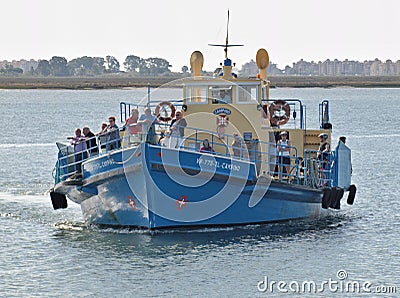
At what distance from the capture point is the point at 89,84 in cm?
15588

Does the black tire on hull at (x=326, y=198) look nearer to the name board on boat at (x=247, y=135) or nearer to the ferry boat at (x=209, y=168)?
the ferry boat at (x=209, y=168)

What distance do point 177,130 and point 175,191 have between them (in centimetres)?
146

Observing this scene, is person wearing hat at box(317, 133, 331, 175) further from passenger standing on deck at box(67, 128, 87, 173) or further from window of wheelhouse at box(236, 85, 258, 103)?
passenger standing on deck at box(67, 128, 87, 173)

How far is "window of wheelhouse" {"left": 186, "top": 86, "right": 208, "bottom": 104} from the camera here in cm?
2252

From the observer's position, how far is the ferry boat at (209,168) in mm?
19484

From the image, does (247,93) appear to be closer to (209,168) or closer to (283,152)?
(283,152)

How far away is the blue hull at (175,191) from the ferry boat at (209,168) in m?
0.02

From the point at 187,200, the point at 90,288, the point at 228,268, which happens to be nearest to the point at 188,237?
the point at 187,200

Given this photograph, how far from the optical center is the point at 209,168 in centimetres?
1955

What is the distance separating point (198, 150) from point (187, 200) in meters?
1.19

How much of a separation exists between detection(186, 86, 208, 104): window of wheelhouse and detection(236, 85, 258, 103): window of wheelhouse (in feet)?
2.75

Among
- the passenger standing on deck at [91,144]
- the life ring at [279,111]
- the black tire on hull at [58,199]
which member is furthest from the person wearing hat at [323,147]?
the black tire on hull at [58,199]

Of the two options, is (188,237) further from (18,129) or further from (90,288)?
(18,129)

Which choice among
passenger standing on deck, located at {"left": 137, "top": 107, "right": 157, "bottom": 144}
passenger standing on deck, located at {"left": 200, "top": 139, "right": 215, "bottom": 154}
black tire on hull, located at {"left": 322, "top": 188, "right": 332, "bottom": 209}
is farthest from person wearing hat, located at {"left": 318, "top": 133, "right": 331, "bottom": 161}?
passenger standing on deck, located at {"left": 137, "top": 107, "right": 157, "bottom": 144}
